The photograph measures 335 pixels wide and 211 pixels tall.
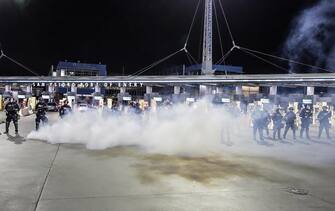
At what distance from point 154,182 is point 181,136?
6754mm

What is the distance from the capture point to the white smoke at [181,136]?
1472cm

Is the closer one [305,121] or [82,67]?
[305,121]

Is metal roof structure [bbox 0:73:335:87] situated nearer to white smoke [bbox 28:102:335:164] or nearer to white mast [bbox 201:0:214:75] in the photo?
white mast [bbox 201:0:214:75]

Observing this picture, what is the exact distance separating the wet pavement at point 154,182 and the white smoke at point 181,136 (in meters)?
1.44

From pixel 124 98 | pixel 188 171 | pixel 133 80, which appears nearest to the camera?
pixel 188 171

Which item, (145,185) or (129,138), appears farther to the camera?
(129,138)

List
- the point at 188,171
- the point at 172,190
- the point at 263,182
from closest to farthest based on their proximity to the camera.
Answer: the point at 172,190, the point at 263,182, the point at 188,171

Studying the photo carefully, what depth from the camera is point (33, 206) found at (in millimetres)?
6918

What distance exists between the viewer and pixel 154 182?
30.0 ft

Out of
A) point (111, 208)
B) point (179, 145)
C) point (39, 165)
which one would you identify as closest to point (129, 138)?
point (179, 145)

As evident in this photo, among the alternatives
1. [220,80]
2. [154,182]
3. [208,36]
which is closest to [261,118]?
[154,182]

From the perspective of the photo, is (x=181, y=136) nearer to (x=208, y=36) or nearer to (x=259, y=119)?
(x=259, y=119)

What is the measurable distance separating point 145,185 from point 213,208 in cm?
214

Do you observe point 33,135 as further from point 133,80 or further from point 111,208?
point 133,80
